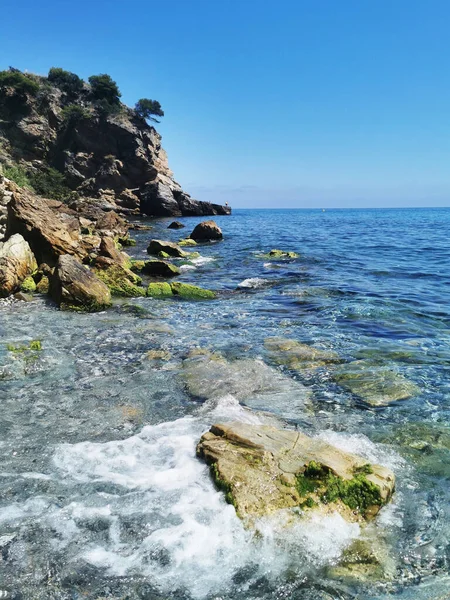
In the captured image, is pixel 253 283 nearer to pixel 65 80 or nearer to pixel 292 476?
pixel 292 476

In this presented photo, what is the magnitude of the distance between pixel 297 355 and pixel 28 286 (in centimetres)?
1054

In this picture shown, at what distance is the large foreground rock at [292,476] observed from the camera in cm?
462

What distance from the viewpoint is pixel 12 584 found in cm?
367

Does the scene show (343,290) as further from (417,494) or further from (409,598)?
(409,598)

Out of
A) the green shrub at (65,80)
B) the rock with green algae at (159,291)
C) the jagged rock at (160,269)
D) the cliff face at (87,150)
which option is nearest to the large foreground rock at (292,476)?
the rock with green algae at (159,291)

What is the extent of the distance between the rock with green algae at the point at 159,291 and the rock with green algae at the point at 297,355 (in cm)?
648

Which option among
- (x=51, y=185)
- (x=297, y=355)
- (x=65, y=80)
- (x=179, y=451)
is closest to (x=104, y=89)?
(x=65, y=80)

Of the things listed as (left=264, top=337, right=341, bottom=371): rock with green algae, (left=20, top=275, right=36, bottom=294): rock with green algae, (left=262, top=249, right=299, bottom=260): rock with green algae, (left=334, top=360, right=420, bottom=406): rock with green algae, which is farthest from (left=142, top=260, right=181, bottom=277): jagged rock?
(left=334, top=360, right=420, bottom=406): rock with green algae

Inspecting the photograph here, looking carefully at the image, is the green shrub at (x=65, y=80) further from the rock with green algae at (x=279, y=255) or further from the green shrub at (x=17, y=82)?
the rock with green algae at (x=279, y=255)

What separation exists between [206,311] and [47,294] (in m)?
5.76

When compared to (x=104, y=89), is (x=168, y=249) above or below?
below

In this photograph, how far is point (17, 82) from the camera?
7288cm

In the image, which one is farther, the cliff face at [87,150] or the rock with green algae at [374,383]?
the cliff face at [87,150]

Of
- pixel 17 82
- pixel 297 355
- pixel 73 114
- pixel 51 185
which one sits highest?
pixel 17 82
